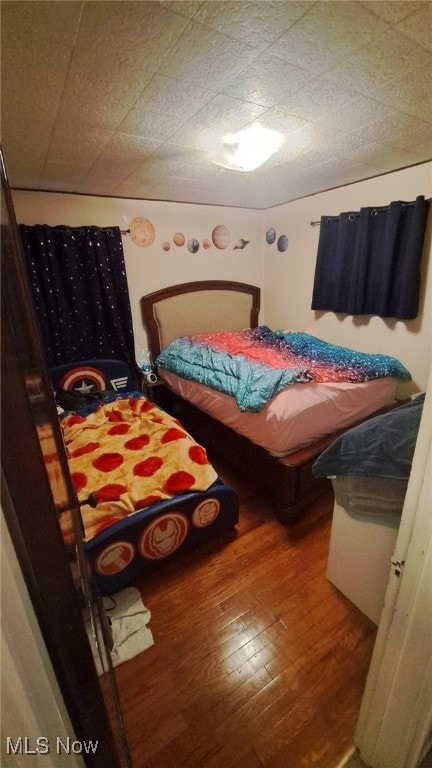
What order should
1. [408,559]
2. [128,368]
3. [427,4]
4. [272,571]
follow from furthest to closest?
[128,368] → [272,571] → [427,4] → [408,559]

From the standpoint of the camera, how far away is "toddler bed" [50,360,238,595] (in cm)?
154

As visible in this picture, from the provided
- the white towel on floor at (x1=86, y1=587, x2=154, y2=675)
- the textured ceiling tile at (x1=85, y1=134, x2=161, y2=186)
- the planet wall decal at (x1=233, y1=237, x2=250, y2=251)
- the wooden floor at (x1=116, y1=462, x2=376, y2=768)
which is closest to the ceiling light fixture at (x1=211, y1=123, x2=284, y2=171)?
the textured ceiling tile at (x1=85, y1=134, x2=161, y2=186)

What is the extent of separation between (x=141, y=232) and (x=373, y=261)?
2.33m

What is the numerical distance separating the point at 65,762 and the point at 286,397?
172cm

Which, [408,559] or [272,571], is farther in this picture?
[272,571]

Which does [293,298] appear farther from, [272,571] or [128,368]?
[272,571]

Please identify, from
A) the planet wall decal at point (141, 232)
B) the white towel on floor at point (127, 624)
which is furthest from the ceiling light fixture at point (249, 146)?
the white towel on floor at point (127, 624)

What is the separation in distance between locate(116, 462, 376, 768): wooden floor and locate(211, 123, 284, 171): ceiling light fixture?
235 centimetres

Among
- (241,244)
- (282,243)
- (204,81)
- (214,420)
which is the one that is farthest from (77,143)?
(282,243)

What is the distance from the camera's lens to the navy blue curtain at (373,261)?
8.21 feet

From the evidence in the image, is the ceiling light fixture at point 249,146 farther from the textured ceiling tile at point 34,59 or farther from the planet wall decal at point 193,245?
the planet wall decal at point 193,245

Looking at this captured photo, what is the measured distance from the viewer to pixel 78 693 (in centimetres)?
53

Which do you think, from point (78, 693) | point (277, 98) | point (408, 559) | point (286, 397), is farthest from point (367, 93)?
point (78, 693)

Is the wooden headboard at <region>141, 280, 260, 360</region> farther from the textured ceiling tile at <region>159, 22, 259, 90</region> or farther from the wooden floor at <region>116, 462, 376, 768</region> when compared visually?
the wooden floor at <region>116, 462, 376, 768</region>
